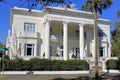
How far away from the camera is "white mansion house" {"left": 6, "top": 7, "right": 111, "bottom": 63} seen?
3653cm

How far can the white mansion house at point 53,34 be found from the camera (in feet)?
→ 120

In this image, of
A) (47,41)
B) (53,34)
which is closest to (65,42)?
(47,41)

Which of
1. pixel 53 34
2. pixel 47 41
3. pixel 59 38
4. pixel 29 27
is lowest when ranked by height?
pixel 47 41

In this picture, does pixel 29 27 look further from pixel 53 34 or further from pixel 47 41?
pixel 53 34

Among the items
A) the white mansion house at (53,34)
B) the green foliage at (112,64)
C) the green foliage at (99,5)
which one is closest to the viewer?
the green foliage at (99,5)

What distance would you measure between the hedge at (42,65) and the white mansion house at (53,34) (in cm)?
432

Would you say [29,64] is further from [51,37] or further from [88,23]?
[88,23]

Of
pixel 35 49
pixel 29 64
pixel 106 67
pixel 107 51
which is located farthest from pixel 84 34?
pixel 29 64

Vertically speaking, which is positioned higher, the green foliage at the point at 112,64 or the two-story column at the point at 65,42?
the two-story column at the point at 65,42

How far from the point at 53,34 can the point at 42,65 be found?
10807 mm

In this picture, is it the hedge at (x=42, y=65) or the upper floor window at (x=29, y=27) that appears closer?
the hedge at (x=42, y=65)

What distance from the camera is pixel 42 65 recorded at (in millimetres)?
30781

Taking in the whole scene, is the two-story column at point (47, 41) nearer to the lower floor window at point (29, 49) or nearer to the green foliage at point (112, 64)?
the lower floor window at point (29, 49)

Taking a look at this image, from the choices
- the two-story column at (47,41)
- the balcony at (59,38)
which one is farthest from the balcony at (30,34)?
the balcony at (59,38)
